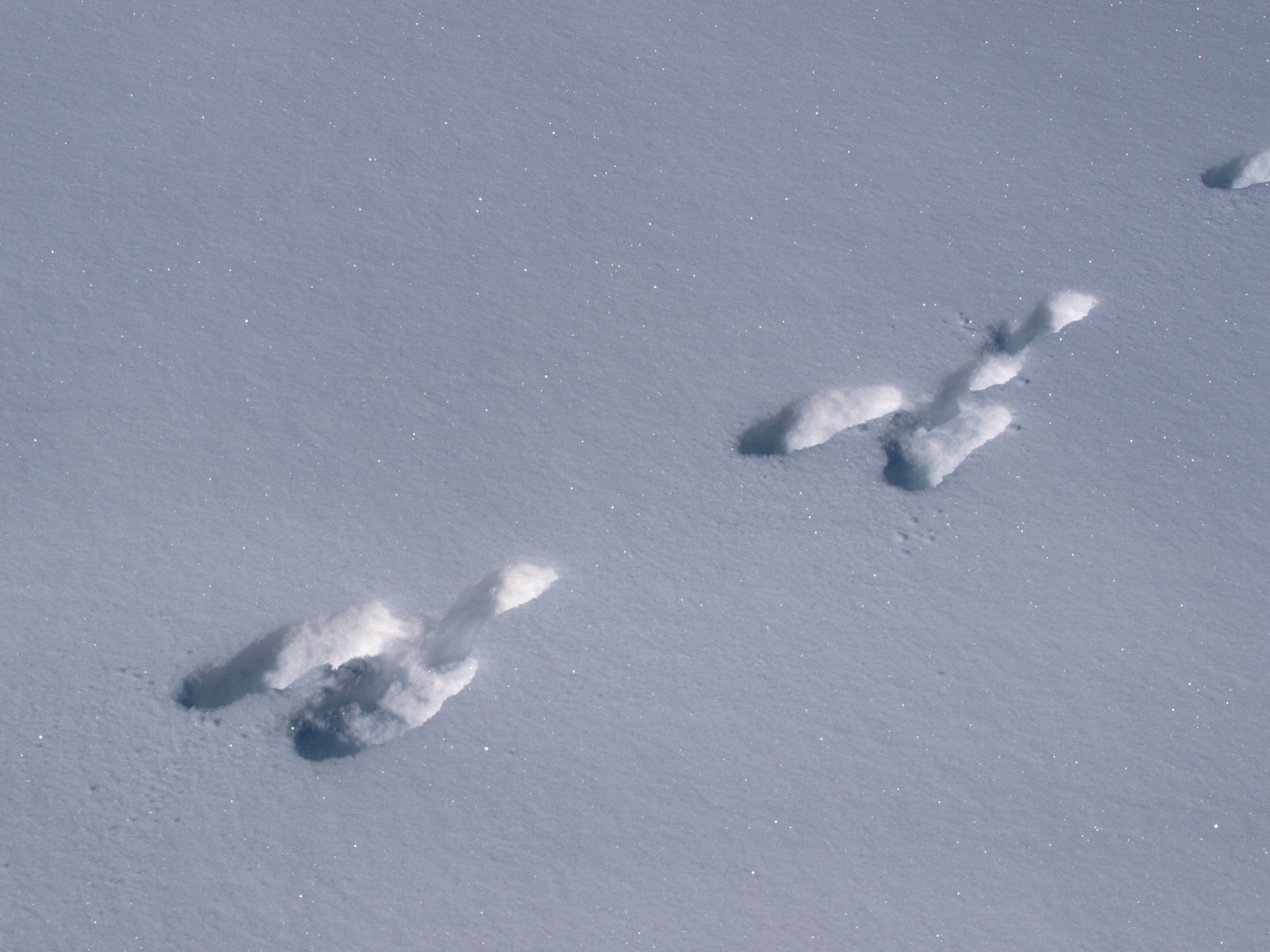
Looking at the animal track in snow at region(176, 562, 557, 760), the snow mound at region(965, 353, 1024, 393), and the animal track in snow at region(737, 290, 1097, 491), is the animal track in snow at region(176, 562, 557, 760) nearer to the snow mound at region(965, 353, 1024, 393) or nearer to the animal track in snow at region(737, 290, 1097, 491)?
the animal track in snow at region(737, 290, 1097, 491)

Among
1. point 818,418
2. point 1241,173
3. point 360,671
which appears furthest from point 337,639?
point 1241,173

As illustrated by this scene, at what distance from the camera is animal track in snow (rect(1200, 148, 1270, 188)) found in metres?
2.81

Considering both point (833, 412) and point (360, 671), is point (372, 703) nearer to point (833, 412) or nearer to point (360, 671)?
point (360, 671)

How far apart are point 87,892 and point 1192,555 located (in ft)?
7.92

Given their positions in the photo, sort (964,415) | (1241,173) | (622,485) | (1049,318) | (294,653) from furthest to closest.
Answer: (1241,173)
(1049,318)
(964,415)
(622,485)
(294,653)

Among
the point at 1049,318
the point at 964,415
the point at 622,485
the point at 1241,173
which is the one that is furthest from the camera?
the point at 1241,173

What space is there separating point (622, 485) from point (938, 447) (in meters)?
0.73

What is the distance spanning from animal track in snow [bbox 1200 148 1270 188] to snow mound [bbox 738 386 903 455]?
3.76ft

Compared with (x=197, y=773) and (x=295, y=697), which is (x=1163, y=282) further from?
(x=197, y=773)

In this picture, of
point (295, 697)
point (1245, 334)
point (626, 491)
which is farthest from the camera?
point (1245, 334)

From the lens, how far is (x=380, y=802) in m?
2.11

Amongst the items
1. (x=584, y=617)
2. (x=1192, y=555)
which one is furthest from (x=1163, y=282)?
(x=584, y=617)

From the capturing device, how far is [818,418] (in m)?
2.44

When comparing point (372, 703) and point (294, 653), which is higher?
point (294, 653)
